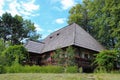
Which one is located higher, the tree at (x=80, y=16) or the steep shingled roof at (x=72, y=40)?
the tree at (x=80, y=16)

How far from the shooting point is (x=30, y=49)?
98.2 ft

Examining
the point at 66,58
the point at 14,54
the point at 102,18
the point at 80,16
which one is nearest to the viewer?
the point at 66,58

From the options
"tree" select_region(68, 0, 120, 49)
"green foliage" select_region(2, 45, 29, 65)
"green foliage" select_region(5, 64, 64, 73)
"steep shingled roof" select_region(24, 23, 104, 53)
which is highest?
"tree" select_region(68, 0, 120, 49)

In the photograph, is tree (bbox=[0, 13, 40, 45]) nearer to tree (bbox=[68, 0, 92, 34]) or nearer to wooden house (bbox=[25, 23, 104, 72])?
tree (bbox=[68, 0, 92, 34])

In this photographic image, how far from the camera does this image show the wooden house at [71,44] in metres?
25.5

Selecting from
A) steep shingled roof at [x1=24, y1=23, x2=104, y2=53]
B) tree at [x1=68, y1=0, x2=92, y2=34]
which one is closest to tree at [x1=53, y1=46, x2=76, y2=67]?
steep shingled roof at [x1=24, y1=23, x2=104, y2=53]

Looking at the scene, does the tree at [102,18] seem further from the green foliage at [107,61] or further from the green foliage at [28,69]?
the green foliage at [28,69]

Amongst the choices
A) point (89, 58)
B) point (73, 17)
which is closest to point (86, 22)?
point (73, 17)

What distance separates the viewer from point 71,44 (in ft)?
80.3

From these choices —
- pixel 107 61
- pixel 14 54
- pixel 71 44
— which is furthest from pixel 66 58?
pixel 14 54

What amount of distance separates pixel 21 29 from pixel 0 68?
1195 inches

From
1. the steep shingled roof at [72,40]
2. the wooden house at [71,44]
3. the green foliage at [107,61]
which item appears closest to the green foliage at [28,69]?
the green foliage at [107,61]

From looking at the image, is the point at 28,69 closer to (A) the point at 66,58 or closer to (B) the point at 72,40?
(A) the point at 66,58

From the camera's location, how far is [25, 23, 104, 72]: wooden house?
2547cm
